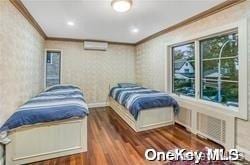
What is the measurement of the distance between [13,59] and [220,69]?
3410 mm

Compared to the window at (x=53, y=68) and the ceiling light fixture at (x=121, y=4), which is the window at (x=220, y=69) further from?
the window at (x=53, y=68)

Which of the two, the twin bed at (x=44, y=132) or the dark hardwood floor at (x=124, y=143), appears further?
the dark hardwood floor at (x=124, y=143)

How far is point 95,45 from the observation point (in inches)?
209

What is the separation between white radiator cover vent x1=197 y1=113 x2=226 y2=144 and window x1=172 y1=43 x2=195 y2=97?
633 millimetres

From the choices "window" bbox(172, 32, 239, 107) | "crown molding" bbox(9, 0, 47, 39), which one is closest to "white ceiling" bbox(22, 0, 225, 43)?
"crown molding" bbox(9, 0, 47, 39)

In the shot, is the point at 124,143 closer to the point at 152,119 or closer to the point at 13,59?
the point at 152,119

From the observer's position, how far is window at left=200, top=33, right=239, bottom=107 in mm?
2521

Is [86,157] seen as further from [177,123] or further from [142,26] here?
[142,26]

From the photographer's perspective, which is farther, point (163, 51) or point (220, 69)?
point (163, 51)

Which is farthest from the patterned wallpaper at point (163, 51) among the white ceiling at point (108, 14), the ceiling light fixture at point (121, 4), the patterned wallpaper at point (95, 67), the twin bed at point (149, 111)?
the ceiling light fixture at point (121, 4)

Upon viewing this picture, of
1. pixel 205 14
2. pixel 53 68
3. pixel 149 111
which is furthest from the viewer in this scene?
pixel 53 68

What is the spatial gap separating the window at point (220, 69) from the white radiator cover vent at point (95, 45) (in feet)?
10.6

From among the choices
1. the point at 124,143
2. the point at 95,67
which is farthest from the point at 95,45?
the point at 124,143

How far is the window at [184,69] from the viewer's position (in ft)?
11.3
